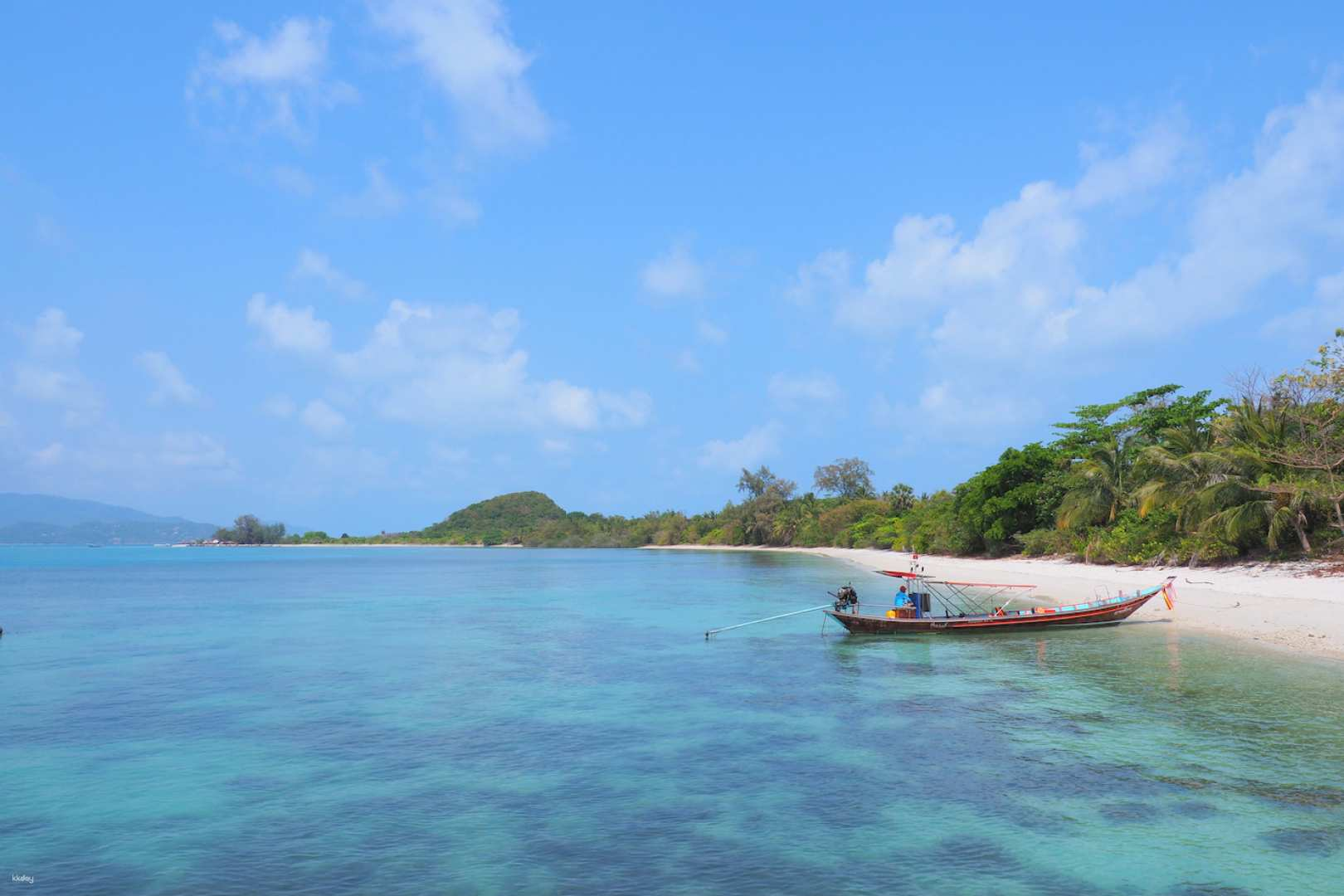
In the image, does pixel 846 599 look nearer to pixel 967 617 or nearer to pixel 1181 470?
pixel 967 617

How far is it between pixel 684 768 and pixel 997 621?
16.5m

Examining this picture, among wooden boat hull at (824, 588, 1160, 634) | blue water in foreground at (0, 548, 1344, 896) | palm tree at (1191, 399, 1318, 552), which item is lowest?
blue water in foreground at (0, 548, 1344, 896)

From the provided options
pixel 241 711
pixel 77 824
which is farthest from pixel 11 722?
pixel 77 824

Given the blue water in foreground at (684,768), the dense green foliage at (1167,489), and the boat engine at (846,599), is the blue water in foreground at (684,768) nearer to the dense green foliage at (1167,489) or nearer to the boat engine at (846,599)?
the boat engine at (846,599)

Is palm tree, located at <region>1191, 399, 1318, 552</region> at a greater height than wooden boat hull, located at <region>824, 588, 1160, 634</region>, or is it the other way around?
palm tree, located at <region>1191, 399, 1318, 552</region>

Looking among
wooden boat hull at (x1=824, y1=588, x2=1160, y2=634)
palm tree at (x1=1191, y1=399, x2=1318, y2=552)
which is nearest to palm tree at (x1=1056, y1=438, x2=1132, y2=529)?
palm tree at (x1=1191, y1=399, x2=1318, y2=552)

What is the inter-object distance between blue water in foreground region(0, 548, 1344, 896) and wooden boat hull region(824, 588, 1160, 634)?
1.67 feet

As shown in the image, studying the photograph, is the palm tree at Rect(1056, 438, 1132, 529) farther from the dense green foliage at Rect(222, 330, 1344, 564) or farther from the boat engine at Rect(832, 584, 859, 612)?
the boat engine at Rect(832, 584, 859, 612)

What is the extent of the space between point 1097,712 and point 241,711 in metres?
16.8

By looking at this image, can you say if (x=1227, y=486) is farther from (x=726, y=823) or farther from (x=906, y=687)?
(x=726, y=823)

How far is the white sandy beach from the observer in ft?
76.1

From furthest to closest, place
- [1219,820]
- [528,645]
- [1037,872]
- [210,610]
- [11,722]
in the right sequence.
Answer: [210,610]
[528,645]
[11,722]
[1219,820]
[1037,872]

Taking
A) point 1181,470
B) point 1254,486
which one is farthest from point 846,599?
point 1181,470

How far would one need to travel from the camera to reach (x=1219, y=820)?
10.3m
